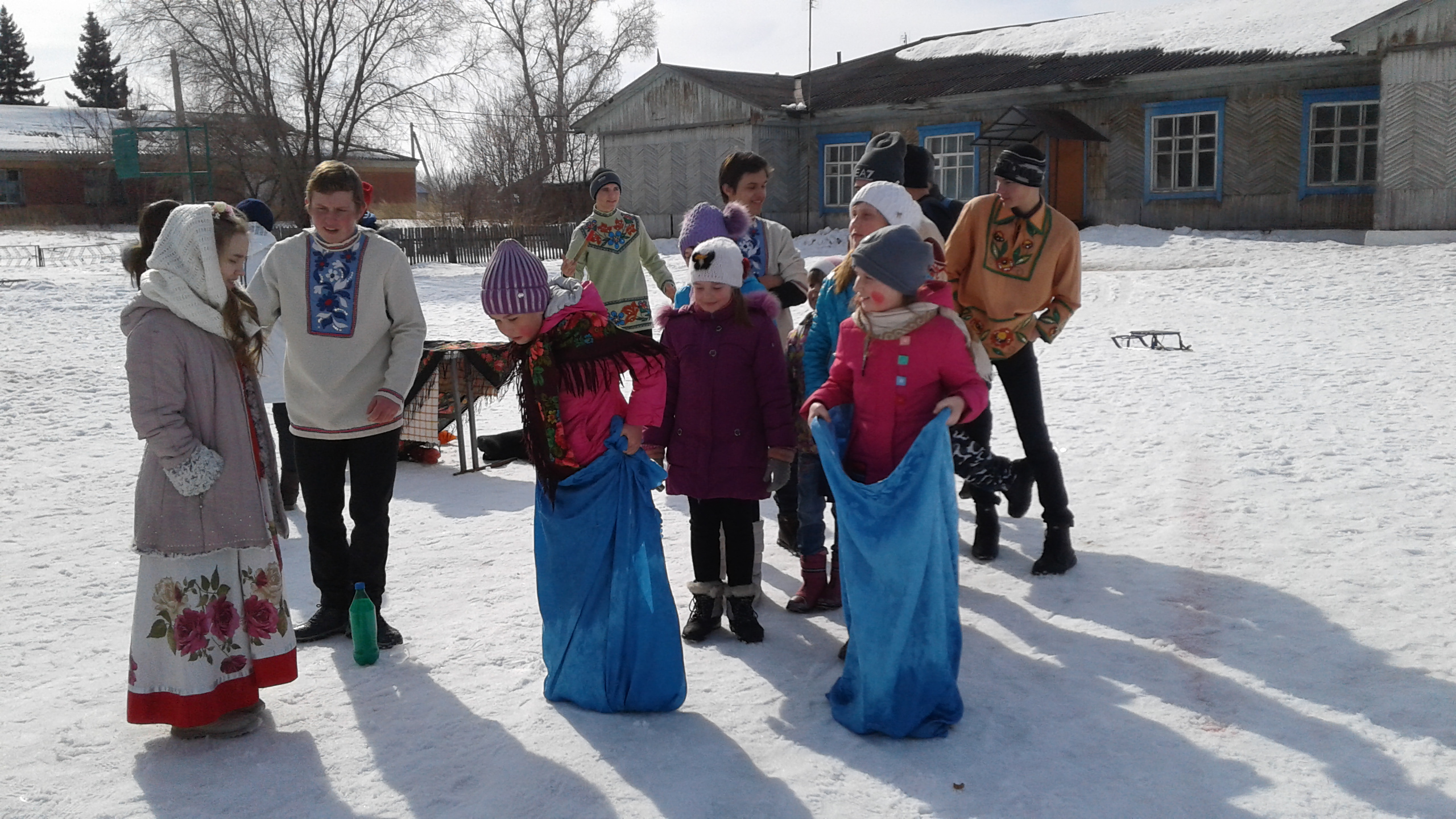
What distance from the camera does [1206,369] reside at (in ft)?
28.5

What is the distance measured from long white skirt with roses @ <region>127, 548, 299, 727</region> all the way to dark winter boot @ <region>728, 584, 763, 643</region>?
5.01 feet

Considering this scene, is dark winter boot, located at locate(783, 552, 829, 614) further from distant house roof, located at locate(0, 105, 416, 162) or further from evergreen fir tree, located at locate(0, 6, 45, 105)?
evergreen fir tree, located at locate(0, 6, 45, 105)

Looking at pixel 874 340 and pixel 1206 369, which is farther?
pixel 1206 369

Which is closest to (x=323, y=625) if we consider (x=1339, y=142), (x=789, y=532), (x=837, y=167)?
(x=789, y=532)

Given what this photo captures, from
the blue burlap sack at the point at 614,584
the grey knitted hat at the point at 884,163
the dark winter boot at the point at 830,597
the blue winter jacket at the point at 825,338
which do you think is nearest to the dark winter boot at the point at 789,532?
the dark winter boot at the point at 830,597

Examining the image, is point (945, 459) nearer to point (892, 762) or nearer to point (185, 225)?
point (892, 762)

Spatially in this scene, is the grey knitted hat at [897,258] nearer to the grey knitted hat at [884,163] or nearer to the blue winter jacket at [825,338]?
the blue winter jacket at [825,338]

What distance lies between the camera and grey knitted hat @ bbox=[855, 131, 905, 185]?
14.8ft

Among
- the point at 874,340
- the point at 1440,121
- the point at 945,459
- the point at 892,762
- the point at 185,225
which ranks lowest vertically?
the point at 892,762

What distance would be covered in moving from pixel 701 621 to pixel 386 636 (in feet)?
3.75

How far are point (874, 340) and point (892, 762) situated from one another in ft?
4.05

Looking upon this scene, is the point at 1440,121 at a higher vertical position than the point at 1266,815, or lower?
higher

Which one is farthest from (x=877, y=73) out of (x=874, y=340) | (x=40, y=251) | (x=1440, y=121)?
(x=874, y=340)

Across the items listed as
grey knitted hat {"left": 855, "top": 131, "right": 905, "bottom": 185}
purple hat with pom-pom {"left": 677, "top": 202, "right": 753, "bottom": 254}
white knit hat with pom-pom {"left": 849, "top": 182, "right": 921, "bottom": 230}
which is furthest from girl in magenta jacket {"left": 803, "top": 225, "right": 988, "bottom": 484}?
grey knitted hat {"left": 855, "top": 131, "right": 905, "bottom": 185}
